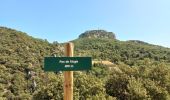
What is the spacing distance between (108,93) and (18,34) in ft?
231

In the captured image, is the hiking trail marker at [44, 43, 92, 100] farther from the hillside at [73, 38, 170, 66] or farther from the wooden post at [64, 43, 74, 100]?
the hillside at [73, 38, 170, 66]

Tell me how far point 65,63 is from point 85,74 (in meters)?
18.1

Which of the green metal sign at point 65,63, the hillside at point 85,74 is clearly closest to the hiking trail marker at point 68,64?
the green metal sign at point 65,63

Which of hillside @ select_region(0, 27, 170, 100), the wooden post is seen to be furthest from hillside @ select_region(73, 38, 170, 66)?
the wooden post

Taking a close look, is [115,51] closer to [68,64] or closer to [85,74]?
[85,74]

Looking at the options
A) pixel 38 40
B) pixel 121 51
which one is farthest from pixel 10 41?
pixel 121 51

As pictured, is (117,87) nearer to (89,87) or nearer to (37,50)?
(89,87)

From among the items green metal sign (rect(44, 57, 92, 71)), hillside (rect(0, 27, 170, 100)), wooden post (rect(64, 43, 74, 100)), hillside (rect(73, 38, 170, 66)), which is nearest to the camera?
green metal sign (rect(44, 57, 92, 71))

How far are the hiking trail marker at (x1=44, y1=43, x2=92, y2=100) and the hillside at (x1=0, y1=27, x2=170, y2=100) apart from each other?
41.5ft

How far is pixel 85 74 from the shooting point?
83.2 ft

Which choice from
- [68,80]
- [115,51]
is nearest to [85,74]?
[68,80]

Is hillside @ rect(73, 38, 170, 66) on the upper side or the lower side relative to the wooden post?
upper

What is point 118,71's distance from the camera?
76.6ft

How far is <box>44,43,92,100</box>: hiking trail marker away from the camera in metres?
7.27
